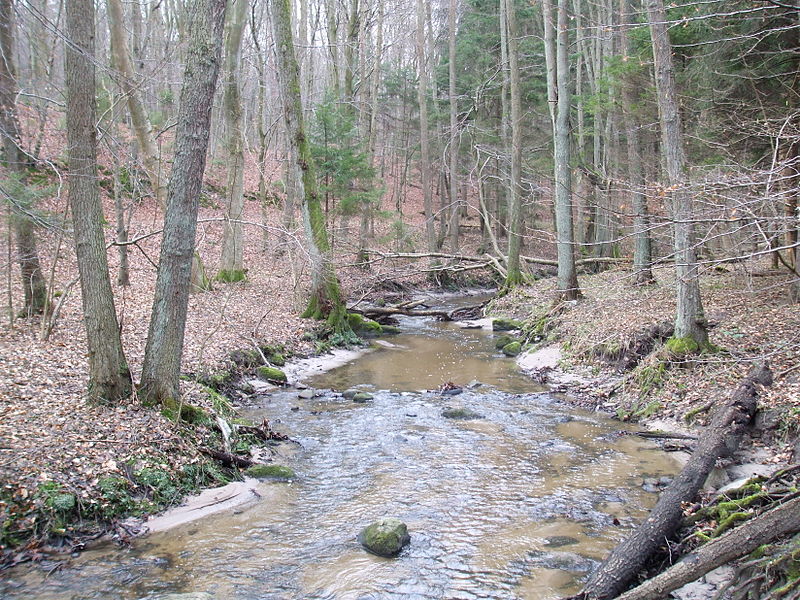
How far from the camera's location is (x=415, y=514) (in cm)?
602

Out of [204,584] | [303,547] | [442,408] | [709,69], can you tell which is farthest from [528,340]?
[204,584]

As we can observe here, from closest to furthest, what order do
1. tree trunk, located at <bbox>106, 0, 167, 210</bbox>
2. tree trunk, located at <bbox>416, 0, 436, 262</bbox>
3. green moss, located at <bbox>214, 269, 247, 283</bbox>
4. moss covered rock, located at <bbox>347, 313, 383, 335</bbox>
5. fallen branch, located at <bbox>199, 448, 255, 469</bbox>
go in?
fallen branch, located at <bbox>199, 448, 255, 469</bbox> < tree trunk, located at <bbox>106, 0, 167, 210</bbox> < moss covered rock, located at <bbox>347, 313, 383, 335</bbox> < green moss, located at <bbox>214, 269, 247, 283</bbox> < tree trunk, located at <bbox>416, 0, 436, 262</bbox>

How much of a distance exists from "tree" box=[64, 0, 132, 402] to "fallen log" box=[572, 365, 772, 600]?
5.41 metres

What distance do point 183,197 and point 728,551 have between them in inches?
239

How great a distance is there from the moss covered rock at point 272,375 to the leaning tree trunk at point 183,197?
169 inches

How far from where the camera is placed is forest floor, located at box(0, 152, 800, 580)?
5.34m

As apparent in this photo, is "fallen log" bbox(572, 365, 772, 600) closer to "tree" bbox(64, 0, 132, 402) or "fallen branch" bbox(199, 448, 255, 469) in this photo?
"fallen branch" bbox(199, 448, 255, 469)

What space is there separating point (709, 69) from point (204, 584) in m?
11.5

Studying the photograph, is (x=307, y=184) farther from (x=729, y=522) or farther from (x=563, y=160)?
(x=729, y=522)

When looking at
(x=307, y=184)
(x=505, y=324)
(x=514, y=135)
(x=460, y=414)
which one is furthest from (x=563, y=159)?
(x=460, y=414)

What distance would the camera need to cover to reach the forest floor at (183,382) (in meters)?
5.34

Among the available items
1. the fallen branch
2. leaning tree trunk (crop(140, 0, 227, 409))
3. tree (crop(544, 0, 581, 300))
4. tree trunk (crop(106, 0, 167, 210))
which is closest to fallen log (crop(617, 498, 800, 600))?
the fallen branch

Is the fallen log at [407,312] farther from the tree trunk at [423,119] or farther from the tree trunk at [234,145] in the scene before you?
the tree trunk at [423,119]

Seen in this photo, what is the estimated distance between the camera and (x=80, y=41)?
20.7ft
